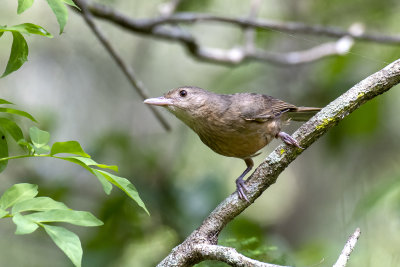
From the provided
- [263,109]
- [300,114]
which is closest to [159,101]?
[263,109]

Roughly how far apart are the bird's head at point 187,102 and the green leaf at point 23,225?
2.55m

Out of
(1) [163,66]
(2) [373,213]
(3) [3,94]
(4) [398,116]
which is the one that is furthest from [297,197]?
(3) [3,94]

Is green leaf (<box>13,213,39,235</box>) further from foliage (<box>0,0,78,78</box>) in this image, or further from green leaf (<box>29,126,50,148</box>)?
foliage (<box>0,0,78,78</box>)

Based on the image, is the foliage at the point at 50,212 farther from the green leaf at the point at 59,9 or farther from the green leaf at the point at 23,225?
the green leaf at the point at 59,9

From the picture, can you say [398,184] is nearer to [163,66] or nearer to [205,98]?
[205,98]

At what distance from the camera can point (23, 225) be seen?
147cm

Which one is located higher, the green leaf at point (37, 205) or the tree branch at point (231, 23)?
the tree branch at point (231, 23)

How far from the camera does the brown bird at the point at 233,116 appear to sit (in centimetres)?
384

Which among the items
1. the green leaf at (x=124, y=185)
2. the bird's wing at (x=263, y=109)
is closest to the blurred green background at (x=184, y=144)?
the bird's wing at (x=263, y=109)

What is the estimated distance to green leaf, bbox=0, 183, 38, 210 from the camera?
5.28 ft

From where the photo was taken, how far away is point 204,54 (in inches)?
203

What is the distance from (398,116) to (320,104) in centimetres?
186

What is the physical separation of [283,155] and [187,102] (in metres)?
1.88

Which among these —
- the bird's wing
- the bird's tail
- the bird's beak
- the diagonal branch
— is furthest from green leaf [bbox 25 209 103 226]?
the diagonal branch
